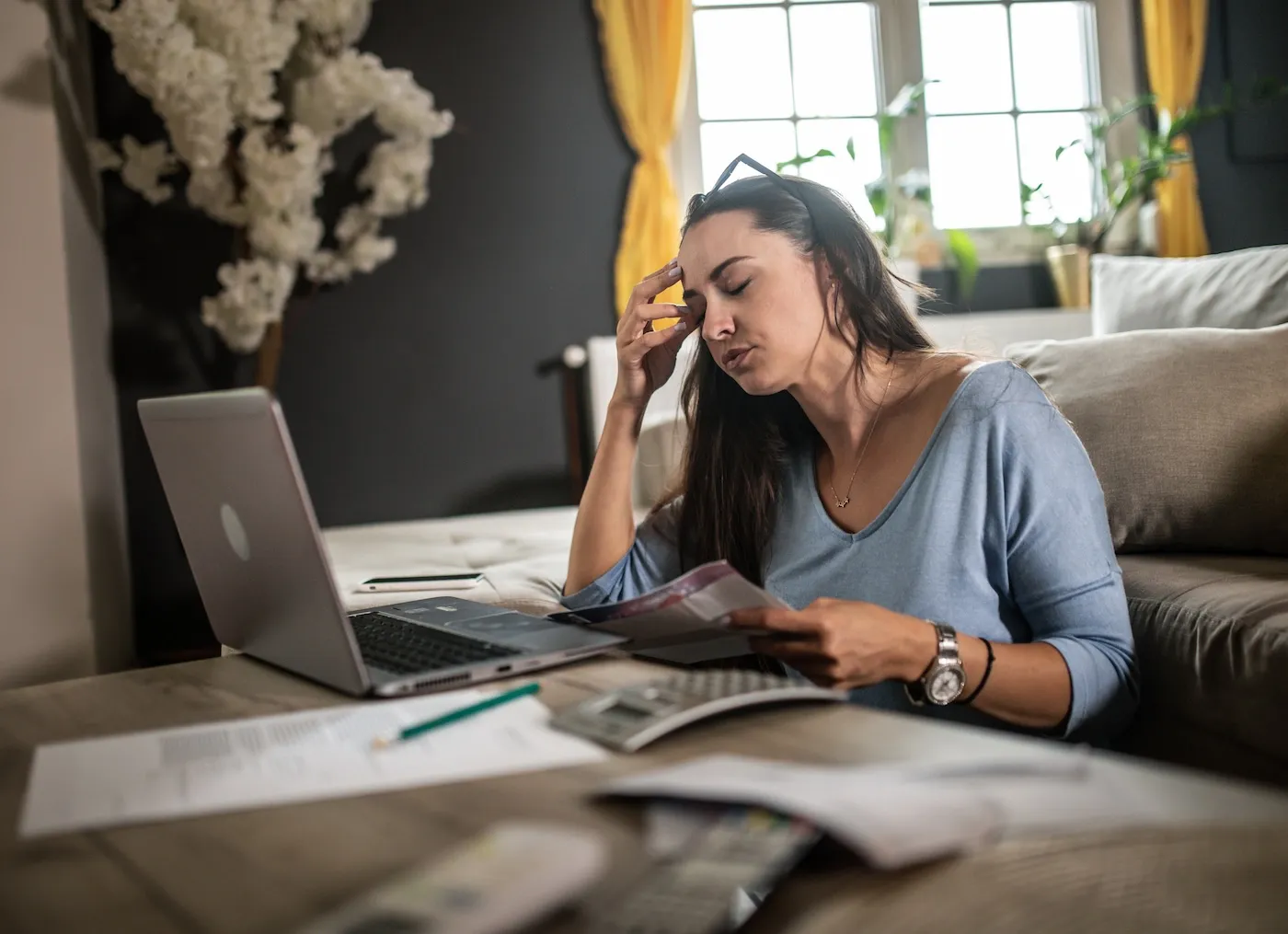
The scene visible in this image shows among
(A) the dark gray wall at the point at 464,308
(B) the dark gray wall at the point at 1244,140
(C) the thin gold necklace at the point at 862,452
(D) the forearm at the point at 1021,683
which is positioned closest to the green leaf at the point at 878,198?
(A) the dark gray wall at the point at 464,308

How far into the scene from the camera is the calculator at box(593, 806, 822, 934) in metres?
0.47

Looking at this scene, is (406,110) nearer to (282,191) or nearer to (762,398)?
(282,191)

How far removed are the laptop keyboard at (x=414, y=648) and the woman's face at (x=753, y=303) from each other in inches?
20.2

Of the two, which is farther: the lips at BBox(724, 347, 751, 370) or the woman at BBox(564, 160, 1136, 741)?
the lips at BBox(724, 347, 751, 370)

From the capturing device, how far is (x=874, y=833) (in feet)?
1.71

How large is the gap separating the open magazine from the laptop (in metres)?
0.02

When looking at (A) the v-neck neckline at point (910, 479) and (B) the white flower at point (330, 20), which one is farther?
(B) the white flower at point (330, 20)

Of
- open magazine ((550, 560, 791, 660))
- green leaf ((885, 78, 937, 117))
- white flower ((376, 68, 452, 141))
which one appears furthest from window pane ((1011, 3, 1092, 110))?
open magazine ((550, 560, 791, 660))

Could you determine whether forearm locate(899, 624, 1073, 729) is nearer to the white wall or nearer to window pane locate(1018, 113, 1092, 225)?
the white wall

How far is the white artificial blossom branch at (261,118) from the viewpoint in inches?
96.2

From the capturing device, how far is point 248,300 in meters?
2.69

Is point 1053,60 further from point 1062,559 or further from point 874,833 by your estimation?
point 874,833

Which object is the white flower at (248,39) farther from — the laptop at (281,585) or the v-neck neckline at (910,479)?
the v-neck neckline at (910,479)

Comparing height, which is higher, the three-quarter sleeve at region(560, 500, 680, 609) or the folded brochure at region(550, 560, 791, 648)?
the folded brochure at region(550, 560, 791, 648)
